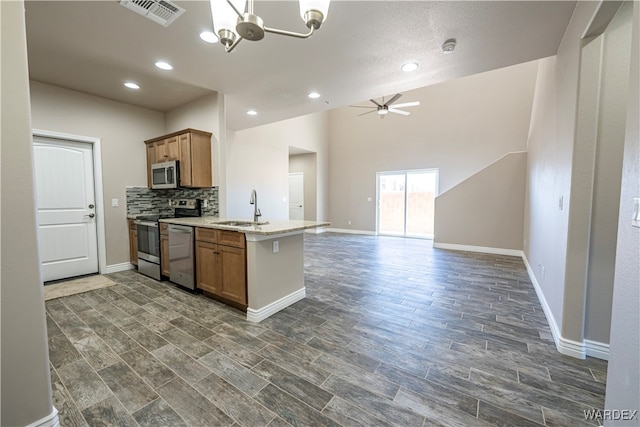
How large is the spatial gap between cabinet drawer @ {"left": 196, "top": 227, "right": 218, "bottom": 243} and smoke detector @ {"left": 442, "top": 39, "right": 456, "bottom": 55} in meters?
3.10

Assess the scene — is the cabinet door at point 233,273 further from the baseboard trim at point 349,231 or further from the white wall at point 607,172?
the baseboard trim at point 349,231

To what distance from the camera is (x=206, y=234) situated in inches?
119

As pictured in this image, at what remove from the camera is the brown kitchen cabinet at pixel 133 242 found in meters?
4.25

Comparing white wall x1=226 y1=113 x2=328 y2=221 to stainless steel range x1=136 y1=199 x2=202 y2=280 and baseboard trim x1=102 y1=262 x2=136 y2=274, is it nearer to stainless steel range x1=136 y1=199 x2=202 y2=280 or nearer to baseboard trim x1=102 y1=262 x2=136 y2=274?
stainless steel range x1=136 y1=199 x2=202 y2=280

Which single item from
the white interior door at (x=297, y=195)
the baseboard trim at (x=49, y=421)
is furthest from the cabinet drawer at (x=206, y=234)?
the white interior door at (x=297, y=195)

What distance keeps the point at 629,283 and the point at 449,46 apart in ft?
8.07

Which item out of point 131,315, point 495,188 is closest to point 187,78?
point 131,315

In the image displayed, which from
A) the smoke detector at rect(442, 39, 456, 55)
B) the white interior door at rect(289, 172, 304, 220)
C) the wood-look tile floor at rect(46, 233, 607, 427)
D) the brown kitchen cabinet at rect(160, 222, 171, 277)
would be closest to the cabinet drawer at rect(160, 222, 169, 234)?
the brown kitchen cabinet at rect(160, 222, 171, 277)

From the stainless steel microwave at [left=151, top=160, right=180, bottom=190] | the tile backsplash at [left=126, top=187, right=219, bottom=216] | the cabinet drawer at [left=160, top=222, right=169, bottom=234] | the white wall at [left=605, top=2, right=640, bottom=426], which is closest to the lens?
the white wall at [left=605, top=2, right=640, bottom=426]

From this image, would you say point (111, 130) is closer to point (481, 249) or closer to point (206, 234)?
point (206, 234)

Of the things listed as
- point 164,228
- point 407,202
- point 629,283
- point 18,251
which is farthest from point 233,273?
point 407,202

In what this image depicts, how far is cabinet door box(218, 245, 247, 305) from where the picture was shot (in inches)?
104

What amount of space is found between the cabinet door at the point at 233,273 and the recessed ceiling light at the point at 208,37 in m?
2.09

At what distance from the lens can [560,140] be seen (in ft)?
7.76
